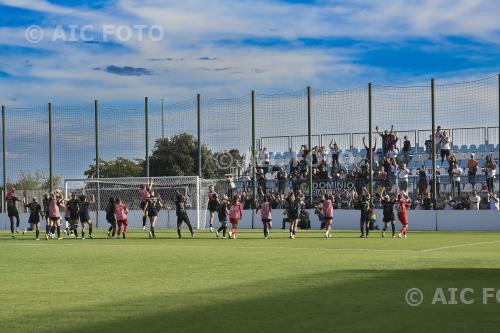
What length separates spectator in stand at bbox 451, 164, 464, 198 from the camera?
45719mm

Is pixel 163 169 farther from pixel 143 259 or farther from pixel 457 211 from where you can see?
pixel 143 259

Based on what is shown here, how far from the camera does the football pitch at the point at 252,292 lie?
11203 millimetres

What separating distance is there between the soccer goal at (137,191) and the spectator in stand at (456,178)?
13924mm

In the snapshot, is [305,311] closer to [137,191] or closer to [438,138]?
[438,138]

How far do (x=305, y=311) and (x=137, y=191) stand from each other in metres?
40.4

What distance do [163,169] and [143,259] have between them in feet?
148

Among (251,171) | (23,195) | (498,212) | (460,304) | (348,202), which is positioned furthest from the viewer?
(23,195)

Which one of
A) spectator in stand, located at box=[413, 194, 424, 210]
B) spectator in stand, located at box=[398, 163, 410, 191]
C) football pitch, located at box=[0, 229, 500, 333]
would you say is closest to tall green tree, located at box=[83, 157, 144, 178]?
spectator in stand, located at box=[398, 163, 410, 191]

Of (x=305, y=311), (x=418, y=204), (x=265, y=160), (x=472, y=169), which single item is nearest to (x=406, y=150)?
(x=418, y=204)

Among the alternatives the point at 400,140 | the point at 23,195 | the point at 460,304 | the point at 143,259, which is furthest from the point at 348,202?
the point at 460,304

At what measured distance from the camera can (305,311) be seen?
1227 cm

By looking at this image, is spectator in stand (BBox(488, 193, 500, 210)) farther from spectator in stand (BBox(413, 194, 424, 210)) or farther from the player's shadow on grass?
the player's shadow on grass

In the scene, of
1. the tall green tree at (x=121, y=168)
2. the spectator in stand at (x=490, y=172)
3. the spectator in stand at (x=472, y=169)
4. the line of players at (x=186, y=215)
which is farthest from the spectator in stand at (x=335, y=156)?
the tall green tree at (x=121, y=168)

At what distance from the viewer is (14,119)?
57.8 meters
